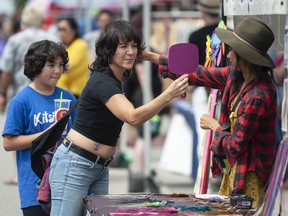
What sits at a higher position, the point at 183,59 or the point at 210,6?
the point at 210,6

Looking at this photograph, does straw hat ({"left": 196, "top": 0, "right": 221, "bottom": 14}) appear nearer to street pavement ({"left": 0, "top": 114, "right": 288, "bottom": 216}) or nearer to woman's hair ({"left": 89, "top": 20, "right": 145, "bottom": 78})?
street pavement ({"left": 0, "top": 114, "right": 288, "bottom": 216})

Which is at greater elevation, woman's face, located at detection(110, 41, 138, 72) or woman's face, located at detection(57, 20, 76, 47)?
woman's face, located at detection(57, 20, 76, 47)

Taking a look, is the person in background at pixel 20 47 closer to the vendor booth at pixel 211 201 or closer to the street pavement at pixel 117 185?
the street pavement at pixel 117 185

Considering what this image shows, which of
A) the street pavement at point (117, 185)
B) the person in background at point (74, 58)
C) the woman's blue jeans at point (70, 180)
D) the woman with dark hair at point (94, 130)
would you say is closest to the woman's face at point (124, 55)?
the woman with dark hair at point (94, 130)

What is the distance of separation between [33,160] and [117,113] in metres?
0.77

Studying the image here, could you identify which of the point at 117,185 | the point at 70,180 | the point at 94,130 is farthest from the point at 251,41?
the point at 117,185

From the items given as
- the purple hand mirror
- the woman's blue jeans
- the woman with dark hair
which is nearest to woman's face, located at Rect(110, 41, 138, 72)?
the woman with dark hair

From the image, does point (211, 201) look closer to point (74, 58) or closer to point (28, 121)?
point (28, 121)

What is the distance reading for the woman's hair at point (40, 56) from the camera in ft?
18.4

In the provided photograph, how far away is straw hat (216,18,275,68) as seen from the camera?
15.7 feet

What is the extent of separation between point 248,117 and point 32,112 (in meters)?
1.46

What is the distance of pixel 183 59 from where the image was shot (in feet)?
16.7

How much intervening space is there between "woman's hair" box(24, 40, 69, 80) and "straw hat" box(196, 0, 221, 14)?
9.43 ft

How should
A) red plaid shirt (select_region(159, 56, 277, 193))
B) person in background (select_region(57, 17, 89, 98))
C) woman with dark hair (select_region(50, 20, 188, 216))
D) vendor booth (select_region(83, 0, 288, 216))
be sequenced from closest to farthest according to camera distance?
vendor booth (select_region(83, 0, 288, 216)) → red plaid shirt (select_region(159, 56, 277, 193)) → woman with dark hair (select_region(50, 20, 188, 216)) → person in background (select_region(57, 17, 89, 98))
